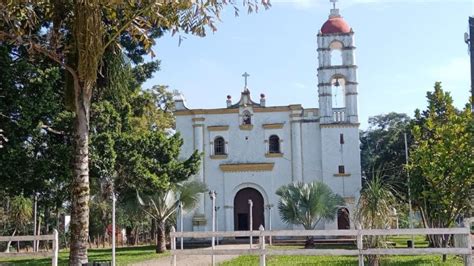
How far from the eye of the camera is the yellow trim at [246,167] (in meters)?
37.2

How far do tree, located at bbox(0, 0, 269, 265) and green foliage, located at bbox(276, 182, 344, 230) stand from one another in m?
18.6

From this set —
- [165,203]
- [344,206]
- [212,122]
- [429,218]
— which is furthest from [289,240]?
[429,218]

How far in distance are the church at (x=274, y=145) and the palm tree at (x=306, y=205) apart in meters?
5.58

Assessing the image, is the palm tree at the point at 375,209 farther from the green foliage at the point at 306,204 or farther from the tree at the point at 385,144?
the tree at the point at 385,144

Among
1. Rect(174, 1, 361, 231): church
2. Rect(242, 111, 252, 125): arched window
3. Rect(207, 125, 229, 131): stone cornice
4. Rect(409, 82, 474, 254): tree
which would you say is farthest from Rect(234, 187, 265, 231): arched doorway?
Rect(409, 82, 474, 254): tree

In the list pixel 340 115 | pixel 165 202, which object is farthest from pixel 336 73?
pixel 165 202

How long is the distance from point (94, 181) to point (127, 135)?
398 cm

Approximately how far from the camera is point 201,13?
465 inches

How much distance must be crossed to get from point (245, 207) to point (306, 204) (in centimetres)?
824

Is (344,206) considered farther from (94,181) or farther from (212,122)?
(94,181)

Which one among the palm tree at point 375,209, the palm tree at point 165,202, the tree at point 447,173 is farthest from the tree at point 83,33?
the palm tree at point 165,202

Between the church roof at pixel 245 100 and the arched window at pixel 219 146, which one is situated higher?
the church roof at pixel 245 100

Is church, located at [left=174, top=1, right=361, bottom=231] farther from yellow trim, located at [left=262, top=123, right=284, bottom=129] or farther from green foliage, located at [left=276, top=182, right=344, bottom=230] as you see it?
green foliage, located at [left=276, top=182, right=344, bottom=230]

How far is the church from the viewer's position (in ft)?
120
